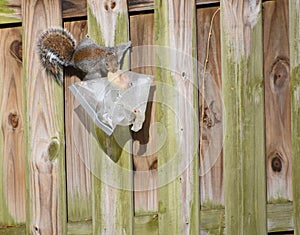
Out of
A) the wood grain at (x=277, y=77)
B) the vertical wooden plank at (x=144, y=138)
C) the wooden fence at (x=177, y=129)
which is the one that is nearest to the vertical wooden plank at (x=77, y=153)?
the wooden fence at (x=177, y=129)

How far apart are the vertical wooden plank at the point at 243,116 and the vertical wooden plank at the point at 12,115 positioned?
42.9 inches

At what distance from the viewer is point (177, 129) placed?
2.78m

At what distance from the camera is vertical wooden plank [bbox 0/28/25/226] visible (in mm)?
2943

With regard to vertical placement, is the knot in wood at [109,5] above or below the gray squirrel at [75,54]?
above

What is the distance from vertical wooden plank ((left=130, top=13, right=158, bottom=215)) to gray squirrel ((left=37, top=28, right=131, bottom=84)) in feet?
0.29

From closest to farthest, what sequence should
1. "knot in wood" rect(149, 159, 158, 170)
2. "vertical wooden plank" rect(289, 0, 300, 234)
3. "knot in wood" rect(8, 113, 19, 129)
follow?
"vertical wooden plank" rect(289, 0, 300, 234) < "knot in wood" rect(149, 159, 158, 170) < "knot in wood" rect(8, 113, 19, 129)

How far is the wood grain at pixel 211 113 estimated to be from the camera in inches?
110

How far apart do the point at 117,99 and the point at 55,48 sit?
0.42 metres

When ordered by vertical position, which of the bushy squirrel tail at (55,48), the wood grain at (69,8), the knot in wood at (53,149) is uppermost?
the wood grain at (69,8)

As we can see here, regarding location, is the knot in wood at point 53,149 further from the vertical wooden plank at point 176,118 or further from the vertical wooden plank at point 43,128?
the vertical wooden plank at point 176,118

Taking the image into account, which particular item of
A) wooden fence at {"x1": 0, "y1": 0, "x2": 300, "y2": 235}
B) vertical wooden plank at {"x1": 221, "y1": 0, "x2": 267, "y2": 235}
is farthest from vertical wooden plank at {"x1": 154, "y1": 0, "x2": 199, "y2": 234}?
vertical wooden plank at {"x1": 221, "y1": 0, "x2": 267, "y2": 235}

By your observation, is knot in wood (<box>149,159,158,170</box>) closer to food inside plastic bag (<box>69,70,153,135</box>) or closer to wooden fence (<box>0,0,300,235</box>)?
wooden fence (<box>0,0,300,235</box>)

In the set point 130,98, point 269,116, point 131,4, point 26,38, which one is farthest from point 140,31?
point 269,116

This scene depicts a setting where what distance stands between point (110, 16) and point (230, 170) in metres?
0.99
